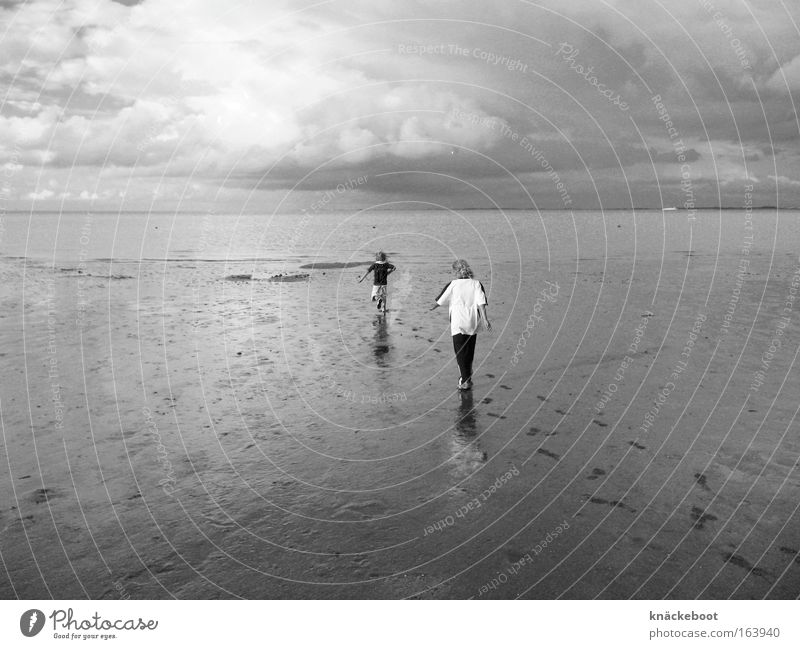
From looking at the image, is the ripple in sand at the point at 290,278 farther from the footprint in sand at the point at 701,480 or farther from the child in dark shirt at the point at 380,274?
the footprint in sand at the point at 701,480

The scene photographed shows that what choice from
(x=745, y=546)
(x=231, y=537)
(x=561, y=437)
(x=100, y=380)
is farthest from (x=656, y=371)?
(x=100, y=380)

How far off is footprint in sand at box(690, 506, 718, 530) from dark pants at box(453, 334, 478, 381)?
17.0 feet

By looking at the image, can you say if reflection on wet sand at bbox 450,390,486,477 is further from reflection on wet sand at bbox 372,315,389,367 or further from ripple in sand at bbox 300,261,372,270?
ripple in sand at bbox 300,261,372,270

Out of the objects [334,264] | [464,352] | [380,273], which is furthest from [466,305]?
[334,264]

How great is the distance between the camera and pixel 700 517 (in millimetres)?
6625

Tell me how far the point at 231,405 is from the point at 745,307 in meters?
18.3

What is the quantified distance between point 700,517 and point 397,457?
12.4ft

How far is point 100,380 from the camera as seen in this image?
12.3 m

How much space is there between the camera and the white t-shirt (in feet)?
36.8

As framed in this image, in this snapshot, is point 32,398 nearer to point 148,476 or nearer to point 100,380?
point 100,380

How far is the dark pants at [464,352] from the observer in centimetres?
1142

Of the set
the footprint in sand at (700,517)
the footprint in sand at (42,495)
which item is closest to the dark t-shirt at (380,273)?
the footprint in sand at (42,495)

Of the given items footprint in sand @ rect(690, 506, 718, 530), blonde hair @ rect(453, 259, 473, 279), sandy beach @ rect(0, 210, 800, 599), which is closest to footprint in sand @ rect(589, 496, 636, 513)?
sandy beach @ rect(0, 210, 800, 599)

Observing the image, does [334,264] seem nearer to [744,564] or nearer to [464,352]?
[464,352]
